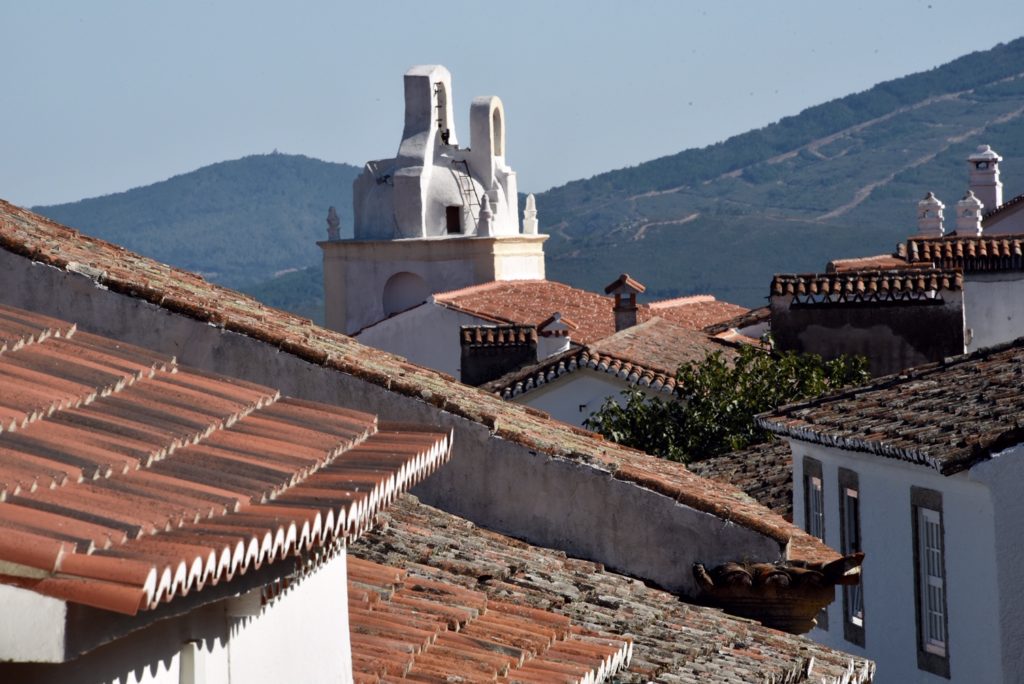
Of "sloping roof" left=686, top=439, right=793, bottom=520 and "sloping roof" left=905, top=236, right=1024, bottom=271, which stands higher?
"sloping roof" left=905, top=236, right=1024, bottom=271

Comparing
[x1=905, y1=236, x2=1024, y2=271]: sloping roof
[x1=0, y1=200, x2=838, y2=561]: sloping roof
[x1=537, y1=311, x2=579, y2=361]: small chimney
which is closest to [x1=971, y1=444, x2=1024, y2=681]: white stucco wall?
[x1=0, y1=200, x2=838, y2=561]: sloping roof

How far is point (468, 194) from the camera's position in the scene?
66.0 meters

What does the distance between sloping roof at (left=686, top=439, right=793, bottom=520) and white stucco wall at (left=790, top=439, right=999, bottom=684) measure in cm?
68

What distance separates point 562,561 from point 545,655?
9.76 feet

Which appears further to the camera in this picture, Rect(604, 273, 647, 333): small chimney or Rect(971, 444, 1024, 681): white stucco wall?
Rect(604, 273, 647, 333): small chimney

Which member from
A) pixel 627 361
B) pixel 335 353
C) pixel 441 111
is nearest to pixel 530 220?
pixel 441 111

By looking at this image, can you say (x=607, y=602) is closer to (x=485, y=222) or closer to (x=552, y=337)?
(x=552, y=337)

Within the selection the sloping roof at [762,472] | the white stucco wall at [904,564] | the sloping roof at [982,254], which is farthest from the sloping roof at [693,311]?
the white stucco wall at [904,564]

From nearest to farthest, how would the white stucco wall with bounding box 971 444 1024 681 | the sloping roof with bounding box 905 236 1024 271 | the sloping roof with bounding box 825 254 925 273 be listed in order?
the white stucco wall with bounding box 971 444 1024 681
the sloping roof with bounding box 905 236 1024 271
the sloping roof with bounding box 825 254 925 273

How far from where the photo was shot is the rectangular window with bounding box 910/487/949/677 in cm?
1639

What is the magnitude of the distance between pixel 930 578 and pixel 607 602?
26.5 ft

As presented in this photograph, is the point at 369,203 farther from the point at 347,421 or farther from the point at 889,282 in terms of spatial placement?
the point at 347,421

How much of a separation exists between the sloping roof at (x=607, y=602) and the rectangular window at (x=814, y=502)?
8.81 m

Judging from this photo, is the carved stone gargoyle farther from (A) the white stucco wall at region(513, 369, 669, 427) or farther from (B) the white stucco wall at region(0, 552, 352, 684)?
(A) the white stucco wall at region(513, 369, 669, 427)
